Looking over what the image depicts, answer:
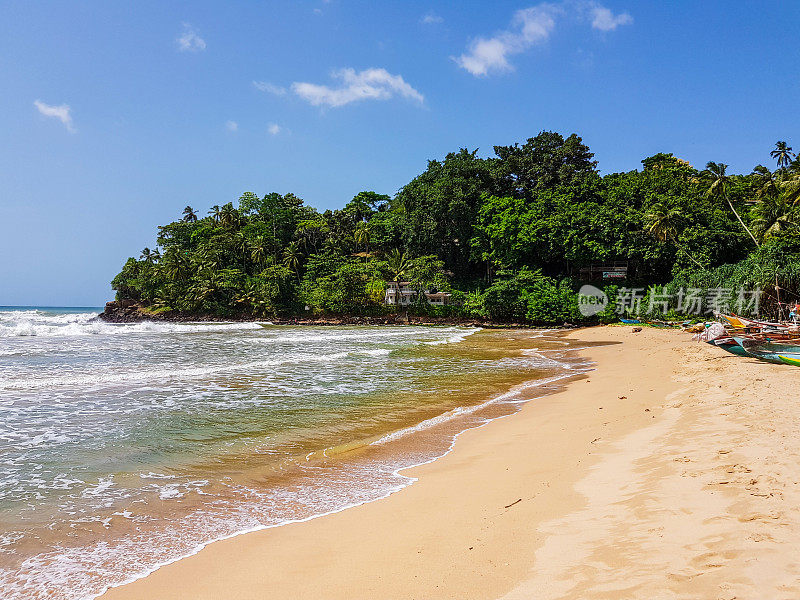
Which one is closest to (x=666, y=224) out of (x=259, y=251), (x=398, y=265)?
(x=398, y=265)

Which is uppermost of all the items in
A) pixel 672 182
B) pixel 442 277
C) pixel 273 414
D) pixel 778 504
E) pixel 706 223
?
pixel 672 182

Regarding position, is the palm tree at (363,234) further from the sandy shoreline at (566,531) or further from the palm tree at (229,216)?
the sandy shoreline at (566,531)

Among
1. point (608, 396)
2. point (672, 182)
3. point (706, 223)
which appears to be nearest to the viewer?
point (608, 396)

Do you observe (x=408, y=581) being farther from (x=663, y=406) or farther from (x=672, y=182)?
(x=672, y=182)

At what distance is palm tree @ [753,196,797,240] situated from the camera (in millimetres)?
31406

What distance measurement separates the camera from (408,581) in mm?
3104

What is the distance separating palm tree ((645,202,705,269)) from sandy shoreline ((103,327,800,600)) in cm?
3550

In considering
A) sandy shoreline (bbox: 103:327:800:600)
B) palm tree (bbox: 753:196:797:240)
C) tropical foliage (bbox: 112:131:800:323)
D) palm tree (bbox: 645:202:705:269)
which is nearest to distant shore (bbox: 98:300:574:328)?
tropical foliage (bbox: 112:131:800:323)

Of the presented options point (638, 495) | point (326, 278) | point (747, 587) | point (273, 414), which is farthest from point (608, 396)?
point (326, 278)

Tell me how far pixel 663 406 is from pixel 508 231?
38.8m

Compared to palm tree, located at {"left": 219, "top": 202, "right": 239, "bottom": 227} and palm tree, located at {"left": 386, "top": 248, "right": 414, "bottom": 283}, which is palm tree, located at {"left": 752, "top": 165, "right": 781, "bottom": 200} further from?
palm tree, located at {"left": 219, "top": 202, "right": 239, "bottom": 227}

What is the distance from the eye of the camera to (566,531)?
3.48 meters

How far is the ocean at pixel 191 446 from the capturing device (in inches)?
162

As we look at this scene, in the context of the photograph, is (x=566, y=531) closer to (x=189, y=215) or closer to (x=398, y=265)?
(x=398, y=265)
